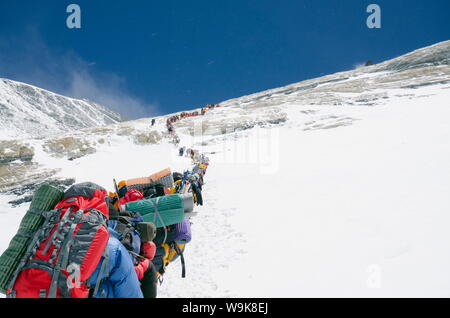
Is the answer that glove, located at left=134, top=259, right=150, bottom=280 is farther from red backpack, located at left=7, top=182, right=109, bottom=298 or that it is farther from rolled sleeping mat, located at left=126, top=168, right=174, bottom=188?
rolled sleeping mat, located at left=126, top=168, right=174, bottom=188

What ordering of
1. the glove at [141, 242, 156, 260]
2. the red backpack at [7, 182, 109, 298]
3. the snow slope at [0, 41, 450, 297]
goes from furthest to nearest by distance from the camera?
1. the snow slope at [0, 41, 450, 297]
2. the glove at [141, 242, 156, 260]
3. the red backpack at [7, 182, 109, 298]

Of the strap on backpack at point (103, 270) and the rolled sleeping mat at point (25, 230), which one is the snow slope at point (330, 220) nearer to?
the strap on backpack at point (103, 270)

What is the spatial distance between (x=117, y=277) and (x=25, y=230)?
1038mm

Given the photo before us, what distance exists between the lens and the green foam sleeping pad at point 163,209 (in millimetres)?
4922

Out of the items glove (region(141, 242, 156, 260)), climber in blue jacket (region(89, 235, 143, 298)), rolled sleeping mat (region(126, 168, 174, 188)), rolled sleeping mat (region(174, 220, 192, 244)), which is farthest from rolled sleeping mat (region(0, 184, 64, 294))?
rolled sleeping mat (region(126, 168, 174, 188))

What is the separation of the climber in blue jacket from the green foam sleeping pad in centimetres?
218

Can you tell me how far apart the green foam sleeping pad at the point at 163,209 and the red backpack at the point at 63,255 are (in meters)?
2.40

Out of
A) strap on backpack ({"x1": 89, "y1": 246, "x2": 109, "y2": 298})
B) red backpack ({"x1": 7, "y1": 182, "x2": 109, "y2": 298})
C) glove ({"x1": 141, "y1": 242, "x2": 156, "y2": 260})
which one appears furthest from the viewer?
glove ({"x1": 141, "y1": 242, "x2": 156, "y2": 260})

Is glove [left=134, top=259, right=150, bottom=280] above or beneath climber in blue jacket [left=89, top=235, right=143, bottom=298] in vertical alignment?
beneath

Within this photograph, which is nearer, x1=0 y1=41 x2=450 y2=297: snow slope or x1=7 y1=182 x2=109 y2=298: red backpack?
x1=7 y1=182 x2=109 y2=298: red backpack

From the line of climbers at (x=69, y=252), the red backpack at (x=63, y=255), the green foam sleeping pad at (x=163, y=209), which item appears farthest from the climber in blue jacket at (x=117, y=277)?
the green foam sleeping pad at (x=163, y=209)

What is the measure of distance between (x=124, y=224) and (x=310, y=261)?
3695 millimetres

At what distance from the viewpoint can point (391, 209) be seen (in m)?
5.90

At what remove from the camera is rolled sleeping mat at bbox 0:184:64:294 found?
2.26 meters
